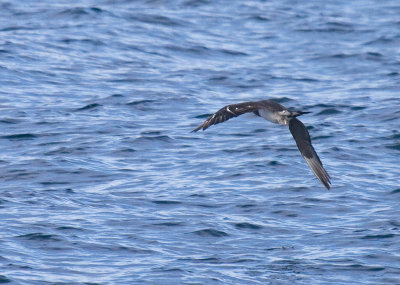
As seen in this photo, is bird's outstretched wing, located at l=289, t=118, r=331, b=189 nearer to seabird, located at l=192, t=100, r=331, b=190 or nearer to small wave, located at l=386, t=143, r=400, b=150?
seabird, located at l=192, t=100, r=331, b=190

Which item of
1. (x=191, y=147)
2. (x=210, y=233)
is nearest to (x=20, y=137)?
(x=191, y=147)

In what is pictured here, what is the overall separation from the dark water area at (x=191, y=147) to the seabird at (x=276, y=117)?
65 cm

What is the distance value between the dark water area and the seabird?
0.65m

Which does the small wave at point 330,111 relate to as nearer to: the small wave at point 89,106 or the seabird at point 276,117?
the small wave at point 89,106

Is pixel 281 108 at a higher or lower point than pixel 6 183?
higher

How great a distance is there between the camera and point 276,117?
1053 centimetres

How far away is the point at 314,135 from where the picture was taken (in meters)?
14.8

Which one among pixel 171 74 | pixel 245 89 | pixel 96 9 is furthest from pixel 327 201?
pixel 96 9

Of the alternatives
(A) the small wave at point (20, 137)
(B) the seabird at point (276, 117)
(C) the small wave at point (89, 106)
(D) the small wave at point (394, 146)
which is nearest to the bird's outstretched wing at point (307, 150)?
(B) the seabird at point (276, 117)

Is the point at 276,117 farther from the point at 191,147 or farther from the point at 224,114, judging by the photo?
the point at 191,147

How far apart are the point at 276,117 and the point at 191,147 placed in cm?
365

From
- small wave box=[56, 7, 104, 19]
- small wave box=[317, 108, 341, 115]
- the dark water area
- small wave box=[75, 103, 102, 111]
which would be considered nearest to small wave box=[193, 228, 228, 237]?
the dark water area

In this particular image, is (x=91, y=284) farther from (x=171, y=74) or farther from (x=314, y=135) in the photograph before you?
(x=171, y=74)

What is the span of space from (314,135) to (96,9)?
31.8ft
